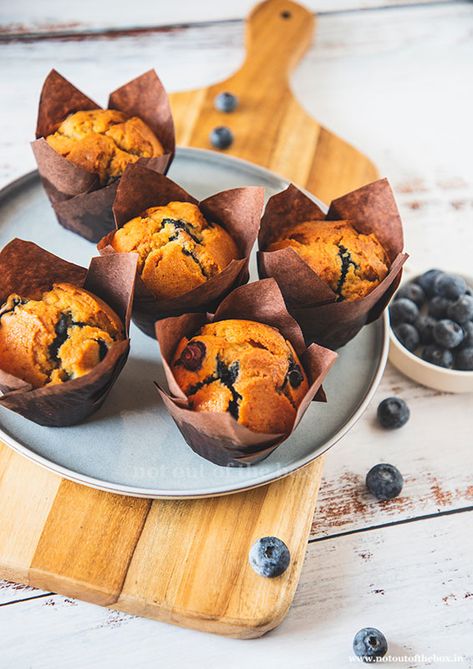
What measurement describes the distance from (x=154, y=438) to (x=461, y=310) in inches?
51.5

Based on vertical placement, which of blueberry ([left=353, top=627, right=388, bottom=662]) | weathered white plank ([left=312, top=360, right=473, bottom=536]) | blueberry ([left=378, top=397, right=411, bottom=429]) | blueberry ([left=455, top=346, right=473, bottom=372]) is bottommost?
blueberry ([left=353, top=627, right=388, bottom=662])

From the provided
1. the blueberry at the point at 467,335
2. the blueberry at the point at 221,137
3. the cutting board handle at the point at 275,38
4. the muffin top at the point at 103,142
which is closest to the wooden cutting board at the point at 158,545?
the blueberry at the point at 467,335

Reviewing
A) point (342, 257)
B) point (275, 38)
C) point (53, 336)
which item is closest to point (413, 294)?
point (342, 257)

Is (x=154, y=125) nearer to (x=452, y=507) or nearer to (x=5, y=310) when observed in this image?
(x=5, y=310)

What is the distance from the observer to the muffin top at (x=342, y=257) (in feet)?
8.21

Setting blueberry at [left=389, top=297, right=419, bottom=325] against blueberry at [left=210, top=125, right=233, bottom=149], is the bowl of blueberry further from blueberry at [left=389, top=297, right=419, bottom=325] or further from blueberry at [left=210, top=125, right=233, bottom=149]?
blueberry at [left=210, top=125, right=233, bottom=149]

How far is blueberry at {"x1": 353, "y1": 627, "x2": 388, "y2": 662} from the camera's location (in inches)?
89.1

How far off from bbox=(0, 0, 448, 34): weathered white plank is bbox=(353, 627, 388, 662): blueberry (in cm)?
333

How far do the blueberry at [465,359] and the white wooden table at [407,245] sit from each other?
0.45 ft

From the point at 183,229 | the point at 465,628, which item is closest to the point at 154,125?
the point at 183,229

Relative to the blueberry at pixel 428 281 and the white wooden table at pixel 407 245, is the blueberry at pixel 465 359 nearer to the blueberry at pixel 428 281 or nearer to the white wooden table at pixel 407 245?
the white wooden table at pixel 407 245

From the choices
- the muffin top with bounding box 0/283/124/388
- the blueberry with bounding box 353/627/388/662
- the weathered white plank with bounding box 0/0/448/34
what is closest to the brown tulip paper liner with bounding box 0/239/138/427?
the muffin top with bounding box 0/283/124/388

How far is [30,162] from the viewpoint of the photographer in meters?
3.47

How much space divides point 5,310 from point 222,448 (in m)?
0.80
